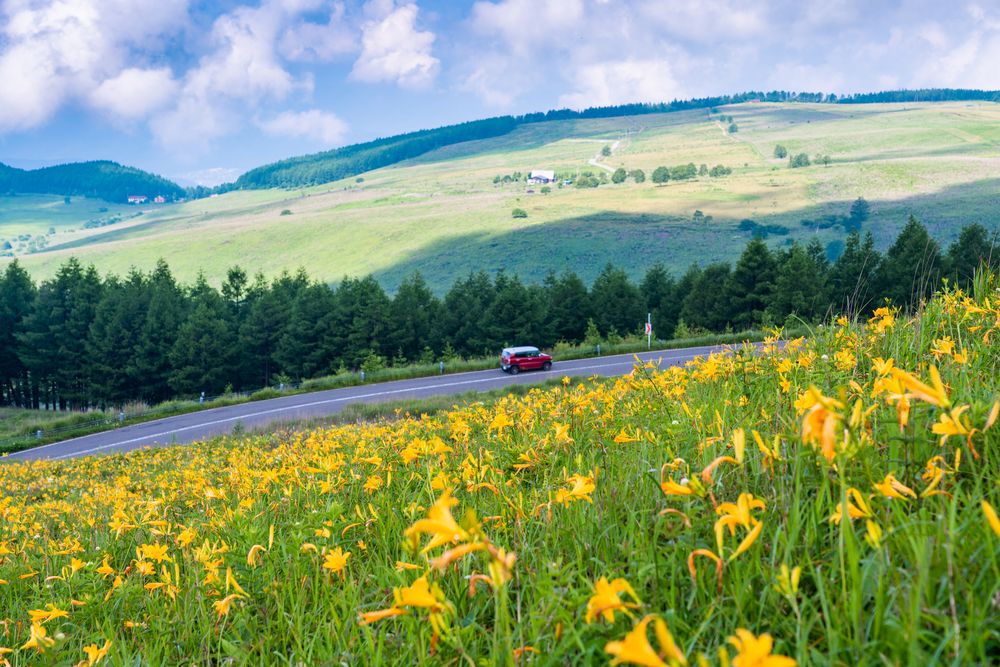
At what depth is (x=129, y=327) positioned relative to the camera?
4928 cm

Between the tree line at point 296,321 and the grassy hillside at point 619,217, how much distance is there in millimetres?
36335

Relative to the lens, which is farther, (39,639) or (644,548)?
(39,639)

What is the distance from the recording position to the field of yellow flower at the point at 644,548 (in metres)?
1.22

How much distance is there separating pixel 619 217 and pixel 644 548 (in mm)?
120655

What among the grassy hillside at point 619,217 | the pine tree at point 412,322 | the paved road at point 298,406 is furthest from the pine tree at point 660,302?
the grassy hillside at point 619,217

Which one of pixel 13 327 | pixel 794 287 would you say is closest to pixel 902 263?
pixel 794 287

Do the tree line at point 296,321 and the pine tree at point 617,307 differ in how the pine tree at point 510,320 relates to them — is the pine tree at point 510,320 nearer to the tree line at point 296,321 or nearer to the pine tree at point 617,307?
the tree line at point 296,321

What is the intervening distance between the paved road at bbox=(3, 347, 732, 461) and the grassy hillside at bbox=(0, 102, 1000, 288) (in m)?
57.5

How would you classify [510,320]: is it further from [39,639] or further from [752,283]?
[39,639]

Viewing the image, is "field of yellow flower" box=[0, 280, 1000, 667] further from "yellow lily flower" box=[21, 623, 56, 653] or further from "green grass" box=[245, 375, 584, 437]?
"green grass" box=[245, 375, 584, 437]

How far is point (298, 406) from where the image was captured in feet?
93.1

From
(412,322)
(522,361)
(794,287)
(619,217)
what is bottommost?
(522,361)

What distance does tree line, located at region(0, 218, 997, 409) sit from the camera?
46656 millimetres

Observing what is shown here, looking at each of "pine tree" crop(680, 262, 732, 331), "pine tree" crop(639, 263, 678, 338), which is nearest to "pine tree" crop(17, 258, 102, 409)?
"pine tree" crop(639, 263, 678, 338)
